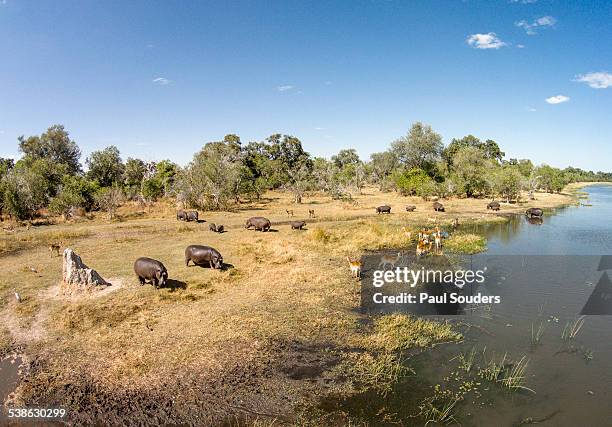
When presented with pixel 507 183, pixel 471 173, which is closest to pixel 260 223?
pixel 507 183

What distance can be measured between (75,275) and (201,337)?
7.12m

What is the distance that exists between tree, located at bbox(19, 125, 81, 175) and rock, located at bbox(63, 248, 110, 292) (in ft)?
155

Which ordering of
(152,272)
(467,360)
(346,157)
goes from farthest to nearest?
(346,157) < (152,272) < (467,360)

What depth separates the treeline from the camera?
35.8m

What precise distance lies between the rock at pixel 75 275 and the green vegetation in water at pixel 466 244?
19.2m

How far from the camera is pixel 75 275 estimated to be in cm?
1442

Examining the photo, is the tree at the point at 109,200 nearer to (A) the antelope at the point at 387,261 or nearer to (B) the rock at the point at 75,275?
(B) the rock at the point at 75,275

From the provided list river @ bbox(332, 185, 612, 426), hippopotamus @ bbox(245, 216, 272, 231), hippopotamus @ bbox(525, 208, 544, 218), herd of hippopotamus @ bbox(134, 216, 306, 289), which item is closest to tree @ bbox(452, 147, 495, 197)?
hippopotamus @ bbox(525, 208, 544, 218)

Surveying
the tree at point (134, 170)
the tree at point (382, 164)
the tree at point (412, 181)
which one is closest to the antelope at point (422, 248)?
the tree at point (412, 181)

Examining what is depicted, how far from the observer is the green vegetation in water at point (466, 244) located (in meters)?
21.8

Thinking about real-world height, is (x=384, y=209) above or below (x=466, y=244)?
above

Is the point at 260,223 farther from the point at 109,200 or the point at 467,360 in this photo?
the point at 467,360

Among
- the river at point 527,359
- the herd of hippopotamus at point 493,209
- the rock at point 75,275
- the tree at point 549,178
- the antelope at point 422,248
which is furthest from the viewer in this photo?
the tree at point 549,178

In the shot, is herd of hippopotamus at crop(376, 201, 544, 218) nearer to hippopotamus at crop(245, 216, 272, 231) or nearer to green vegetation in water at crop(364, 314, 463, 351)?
hippopotamus at crop(245, 216, 272, 231)
